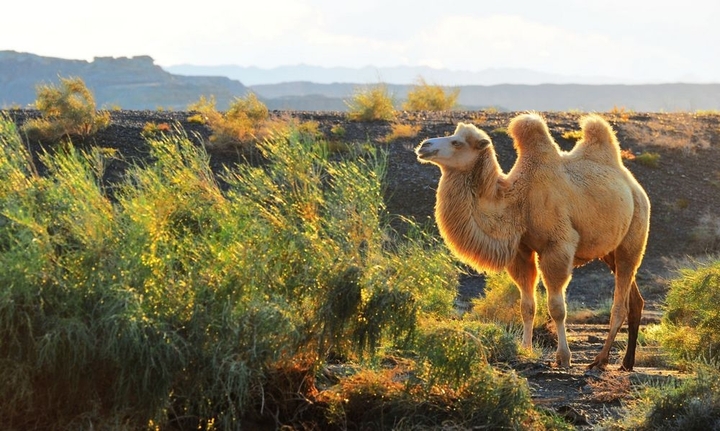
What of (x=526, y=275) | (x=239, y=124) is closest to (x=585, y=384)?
(x=526, y=275)

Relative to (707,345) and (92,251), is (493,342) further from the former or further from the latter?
(92,251)

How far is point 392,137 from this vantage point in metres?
26.3

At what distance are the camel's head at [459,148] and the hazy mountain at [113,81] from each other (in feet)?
312

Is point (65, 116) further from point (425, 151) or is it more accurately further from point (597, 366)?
point (597, 366)

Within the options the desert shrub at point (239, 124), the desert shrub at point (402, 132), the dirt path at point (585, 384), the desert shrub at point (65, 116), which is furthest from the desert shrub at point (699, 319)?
the desert shrub at point (65, 116)

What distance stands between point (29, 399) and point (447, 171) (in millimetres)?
5540

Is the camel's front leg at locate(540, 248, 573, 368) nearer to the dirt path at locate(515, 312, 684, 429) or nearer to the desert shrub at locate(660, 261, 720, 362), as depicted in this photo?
the dirt path at locate(515, 312, 684, 429)

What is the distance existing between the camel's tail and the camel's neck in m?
1.47

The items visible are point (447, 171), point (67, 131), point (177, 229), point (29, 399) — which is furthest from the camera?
point (67, 131)

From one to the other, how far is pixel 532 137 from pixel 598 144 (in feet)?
3.10

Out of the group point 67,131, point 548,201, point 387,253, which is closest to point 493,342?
point 548,201

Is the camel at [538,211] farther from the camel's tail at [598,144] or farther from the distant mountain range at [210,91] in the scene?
the distant mountain range at [210,91]

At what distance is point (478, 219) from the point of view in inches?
437

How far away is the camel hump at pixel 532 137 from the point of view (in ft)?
38.5
